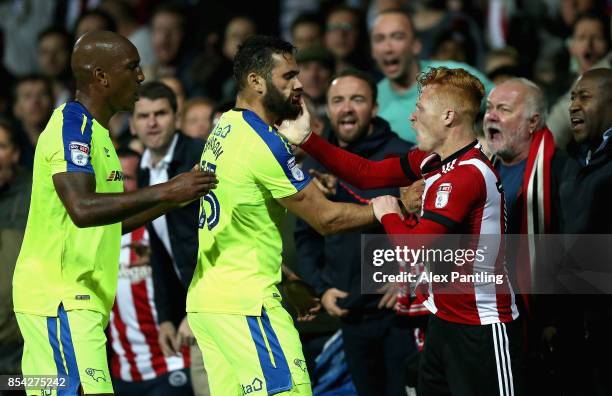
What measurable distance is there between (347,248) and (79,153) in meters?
2.61

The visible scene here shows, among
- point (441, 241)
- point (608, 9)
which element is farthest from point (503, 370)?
point (608, 9)

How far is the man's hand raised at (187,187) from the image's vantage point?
5125 millimetres

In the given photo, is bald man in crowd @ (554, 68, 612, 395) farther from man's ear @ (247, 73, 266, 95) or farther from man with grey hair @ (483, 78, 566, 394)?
man's ear @ (247, 73, 266, 95)

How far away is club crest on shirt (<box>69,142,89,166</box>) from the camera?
525cm

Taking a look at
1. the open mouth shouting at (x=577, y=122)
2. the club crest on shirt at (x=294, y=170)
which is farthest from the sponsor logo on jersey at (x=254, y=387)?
the open mouth shouting at (x=577, y=122)

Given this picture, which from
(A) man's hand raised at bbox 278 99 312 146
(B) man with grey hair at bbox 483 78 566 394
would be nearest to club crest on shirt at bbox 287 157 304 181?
(A) man's hand raised at bbox 278 99 312 146

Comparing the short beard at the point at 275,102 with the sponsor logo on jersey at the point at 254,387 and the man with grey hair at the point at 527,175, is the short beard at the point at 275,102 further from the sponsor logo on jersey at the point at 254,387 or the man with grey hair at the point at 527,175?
the man with grey hair at the point at 527,175

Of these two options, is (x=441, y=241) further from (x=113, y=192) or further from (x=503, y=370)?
(x=113, y=192)

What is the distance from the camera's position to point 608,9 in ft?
33.5

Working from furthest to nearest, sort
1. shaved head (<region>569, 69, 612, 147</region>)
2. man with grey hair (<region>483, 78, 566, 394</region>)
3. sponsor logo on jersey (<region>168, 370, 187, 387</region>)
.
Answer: sponsor logo on jersey (<region>168, 370, 187, 387</region>) → shaved head (<region>569, 69, 612, 147</region>) → man with grey hair (<region>483, 78, 566, 394</region>)

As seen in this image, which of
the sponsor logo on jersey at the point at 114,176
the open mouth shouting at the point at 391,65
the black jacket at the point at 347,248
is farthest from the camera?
the open mouth shouting at the point at 391,65

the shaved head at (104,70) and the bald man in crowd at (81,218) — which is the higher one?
the shaved head at (104,70)

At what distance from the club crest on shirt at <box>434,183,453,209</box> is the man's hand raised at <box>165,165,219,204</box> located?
1.17 meters

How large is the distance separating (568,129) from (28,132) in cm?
575
